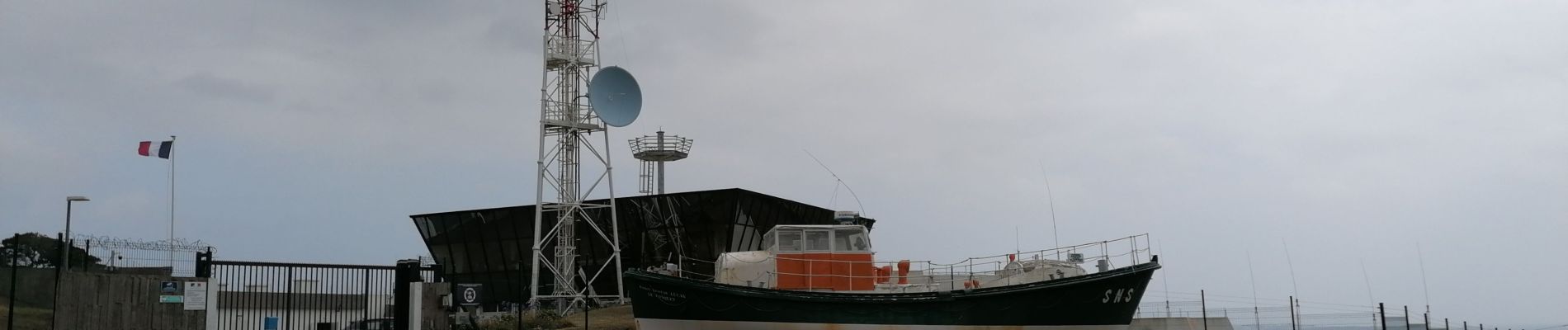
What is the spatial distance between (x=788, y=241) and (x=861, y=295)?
3091 millimetres

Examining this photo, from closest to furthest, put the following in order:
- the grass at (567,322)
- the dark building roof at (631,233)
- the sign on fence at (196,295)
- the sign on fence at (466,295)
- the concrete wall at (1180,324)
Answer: the sign on fence at (196,295), the sign on fence at (466,295), the grass at (567,322), the concrete wall at (1180,324), the dark building roof at (631,233)

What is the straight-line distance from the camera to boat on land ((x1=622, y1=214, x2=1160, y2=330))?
73.0ft

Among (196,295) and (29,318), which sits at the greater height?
(196,295)

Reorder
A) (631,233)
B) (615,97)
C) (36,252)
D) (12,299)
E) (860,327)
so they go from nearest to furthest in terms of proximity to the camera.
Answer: (12,299)
(36,252)
(860,327)
(615,97)
(631,233)

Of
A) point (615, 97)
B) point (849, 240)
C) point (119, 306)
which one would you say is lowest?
point (119, 306)

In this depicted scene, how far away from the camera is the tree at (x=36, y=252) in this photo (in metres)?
16.9

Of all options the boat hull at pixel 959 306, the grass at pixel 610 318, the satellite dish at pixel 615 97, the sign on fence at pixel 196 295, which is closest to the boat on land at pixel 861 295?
the boat hull at pixel 959 306

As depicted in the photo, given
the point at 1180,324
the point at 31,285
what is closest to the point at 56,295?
the point at 31,285

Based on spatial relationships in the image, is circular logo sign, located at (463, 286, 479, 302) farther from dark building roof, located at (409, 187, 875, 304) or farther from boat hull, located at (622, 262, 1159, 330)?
dark building roof, located at (409, 187, 875, 304)

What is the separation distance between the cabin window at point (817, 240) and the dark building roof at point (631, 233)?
15641 mm

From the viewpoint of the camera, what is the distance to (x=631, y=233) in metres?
43.3

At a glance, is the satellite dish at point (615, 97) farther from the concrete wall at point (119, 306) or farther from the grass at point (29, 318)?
the grass at point (29, 318)

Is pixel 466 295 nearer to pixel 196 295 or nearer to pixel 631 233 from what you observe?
pixel 196 295

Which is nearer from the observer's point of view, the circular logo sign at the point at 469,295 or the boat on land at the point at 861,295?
the boat on land at the point at 861,295
